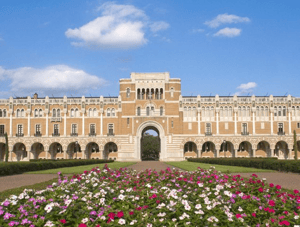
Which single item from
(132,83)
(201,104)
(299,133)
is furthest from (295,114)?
(132,83)

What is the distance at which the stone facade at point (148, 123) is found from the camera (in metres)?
57.2

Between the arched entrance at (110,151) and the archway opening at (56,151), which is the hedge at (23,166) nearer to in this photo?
the arched entrance at (110,151)

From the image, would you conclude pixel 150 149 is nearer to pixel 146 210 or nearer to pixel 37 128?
pixel 37 128

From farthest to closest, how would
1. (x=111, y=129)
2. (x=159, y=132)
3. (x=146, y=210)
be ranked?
(x=111, y=129) → (x=159, y=132) → (x=146, y=210)

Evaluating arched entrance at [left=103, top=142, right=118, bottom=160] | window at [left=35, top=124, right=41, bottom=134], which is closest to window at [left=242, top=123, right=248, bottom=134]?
arched entrance at [left=103, top=142, right=118, bottom=160]

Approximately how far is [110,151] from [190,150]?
15.2 metres

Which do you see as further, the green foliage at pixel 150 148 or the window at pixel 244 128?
the green foliage at pixel 150 148

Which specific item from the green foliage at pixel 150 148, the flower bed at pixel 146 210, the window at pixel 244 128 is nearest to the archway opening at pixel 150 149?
the green foliage at pixel 150 148

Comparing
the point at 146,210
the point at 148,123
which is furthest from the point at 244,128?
the point at 146,210

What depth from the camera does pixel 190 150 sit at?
195ft

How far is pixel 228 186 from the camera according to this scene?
9.81 metres

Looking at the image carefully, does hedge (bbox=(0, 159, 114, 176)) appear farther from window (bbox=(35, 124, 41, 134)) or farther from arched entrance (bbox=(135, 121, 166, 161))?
window (bbox=(35, 124, 41, 134))

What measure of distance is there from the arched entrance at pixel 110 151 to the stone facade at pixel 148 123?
19 cm

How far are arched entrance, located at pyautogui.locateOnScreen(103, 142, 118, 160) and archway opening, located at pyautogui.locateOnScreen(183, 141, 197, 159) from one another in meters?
13.1
